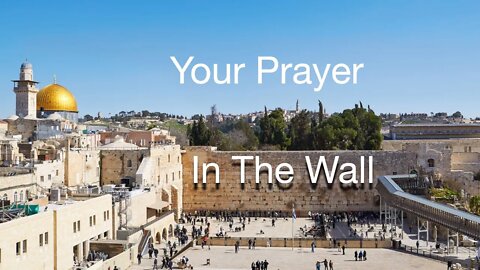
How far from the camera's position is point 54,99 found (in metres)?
47.7

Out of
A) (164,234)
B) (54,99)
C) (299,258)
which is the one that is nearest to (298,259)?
(299,258)

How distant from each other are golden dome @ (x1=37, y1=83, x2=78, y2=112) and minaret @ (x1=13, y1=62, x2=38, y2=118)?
0.76 metres

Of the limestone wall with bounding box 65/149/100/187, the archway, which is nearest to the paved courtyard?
the archway

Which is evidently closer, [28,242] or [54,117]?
[28,242]

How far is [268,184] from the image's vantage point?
41781 mm

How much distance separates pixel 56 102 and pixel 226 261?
2646 centimetres

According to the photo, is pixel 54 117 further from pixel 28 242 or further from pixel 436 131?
pixel 436 131

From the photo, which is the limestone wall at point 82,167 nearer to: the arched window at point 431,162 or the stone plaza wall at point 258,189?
the stone plaza wall at point 258,189

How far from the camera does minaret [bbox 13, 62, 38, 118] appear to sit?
45.4 metres

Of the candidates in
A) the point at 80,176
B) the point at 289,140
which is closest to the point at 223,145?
the point at 289,140

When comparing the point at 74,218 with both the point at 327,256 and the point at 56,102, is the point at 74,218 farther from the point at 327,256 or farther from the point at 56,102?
the point at 56,102

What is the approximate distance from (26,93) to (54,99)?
2481 mm

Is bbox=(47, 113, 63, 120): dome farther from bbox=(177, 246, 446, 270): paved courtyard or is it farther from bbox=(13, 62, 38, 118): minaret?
bbox=(177, 246, 446, 270): paved courtyard

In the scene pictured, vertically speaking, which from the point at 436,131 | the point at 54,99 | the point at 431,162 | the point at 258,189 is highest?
the point at 54,99
